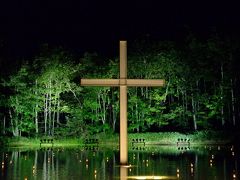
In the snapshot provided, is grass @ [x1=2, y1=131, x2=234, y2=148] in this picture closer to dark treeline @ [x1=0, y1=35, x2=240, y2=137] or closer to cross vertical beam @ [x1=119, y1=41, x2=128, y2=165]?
dark treeline @ [x1=0, y1=35, x2=240, y2=137]

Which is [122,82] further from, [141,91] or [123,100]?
[141,91]

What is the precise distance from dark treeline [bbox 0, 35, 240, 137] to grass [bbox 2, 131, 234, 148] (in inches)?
67.1

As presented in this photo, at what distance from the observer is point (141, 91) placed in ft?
159

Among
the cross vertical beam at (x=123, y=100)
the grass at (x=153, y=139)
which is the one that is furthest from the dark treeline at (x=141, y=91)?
the cross vertical beam at (x=123, y=100)

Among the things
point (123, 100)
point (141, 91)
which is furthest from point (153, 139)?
point (123, 100)

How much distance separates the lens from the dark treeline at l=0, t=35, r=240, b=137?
44969 mm

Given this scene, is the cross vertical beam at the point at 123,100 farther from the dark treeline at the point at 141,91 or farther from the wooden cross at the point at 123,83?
the dark treeline at the point at 141,91

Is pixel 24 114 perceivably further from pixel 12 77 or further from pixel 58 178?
pixel 58 178

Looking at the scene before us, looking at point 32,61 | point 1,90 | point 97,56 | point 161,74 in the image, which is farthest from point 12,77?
point 161,74

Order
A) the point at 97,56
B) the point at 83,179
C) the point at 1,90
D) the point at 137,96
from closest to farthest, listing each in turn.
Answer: the point at 83,179, the point at 1,90, the point at 137,96, the point at 97,56

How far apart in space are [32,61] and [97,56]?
21.5 feet

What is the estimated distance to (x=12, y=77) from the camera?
148 ft

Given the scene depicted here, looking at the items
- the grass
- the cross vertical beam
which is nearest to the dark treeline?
the grass

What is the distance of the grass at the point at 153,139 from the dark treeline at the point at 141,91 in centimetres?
170
